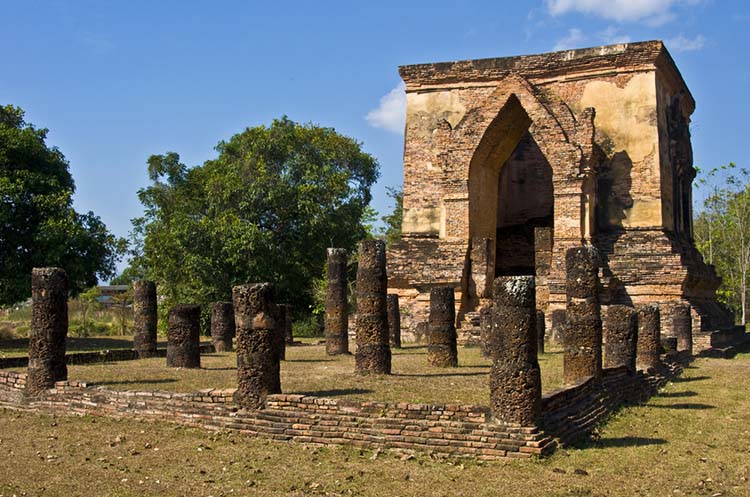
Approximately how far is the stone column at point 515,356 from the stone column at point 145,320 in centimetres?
1129

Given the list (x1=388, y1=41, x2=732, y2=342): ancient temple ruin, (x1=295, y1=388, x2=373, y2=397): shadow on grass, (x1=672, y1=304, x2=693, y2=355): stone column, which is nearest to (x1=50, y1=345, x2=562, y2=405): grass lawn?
(x1=295, y1=388, x2=373, y2=397): shadow on grass

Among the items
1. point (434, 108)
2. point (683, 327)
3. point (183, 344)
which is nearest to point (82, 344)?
point (183, 344)

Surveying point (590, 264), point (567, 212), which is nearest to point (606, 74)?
point (567, 212)

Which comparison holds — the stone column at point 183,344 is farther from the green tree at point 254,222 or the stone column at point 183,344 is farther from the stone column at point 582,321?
the green tree at point 254,222

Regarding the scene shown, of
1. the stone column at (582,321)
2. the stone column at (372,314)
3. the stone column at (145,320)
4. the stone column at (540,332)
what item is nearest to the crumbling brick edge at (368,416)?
the stone column at (582,321)

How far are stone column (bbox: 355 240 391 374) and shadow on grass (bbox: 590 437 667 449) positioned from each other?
4.92m

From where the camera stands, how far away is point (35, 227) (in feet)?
82.8

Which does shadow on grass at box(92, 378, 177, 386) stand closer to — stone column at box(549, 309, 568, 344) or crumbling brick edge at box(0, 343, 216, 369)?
crumbling brick edge at box(0, 343, 216, 369)

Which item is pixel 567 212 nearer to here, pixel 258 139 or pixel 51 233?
pixel 51 233

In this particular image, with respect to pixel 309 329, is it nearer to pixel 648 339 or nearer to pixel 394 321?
pixel 394 321

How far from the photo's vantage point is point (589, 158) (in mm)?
24281

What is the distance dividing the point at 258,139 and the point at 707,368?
77.8 ft

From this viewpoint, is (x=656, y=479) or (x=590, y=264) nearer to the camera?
(x=656, y=479)

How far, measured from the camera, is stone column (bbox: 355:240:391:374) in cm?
1433
